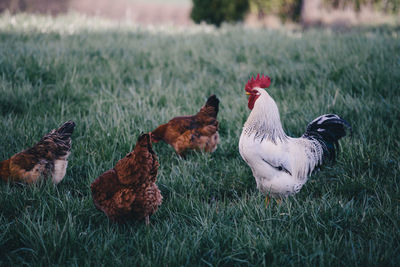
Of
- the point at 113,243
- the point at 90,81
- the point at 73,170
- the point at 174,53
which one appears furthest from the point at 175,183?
the point at 174,53

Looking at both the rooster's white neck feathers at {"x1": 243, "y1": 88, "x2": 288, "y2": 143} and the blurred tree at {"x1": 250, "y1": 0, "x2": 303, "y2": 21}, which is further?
the blurred tree at {"x1": 250, "y1": 0, "x2": 303, "y2": 21}

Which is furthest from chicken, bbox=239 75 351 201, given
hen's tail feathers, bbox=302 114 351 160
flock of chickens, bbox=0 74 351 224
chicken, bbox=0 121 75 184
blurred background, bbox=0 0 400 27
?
blurred background, bbox=0 0 400 27

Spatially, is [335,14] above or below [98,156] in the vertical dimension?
above

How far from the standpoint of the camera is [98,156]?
3164 mm

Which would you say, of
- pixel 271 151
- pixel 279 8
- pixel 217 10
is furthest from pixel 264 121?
pixel 279 8

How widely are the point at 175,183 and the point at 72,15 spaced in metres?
8.48

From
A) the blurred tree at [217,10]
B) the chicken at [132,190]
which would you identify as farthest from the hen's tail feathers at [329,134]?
the blurred tree at [217,10]

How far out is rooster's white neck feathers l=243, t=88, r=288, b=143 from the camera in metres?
2.50

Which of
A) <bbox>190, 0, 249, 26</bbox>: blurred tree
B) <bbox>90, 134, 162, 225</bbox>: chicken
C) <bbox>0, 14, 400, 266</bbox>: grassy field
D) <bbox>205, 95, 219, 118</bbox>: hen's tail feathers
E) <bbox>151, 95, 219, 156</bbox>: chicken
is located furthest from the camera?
<bbox>190, 0, 249, 26</bbox>: blurred tree

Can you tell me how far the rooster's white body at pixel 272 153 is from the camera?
2.46m

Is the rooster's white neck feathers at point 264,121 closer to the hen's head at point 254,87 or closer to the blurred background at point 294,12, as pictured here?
the hen's head at point 254,87

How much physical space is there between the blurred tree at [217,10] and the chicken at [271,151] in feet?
32.1

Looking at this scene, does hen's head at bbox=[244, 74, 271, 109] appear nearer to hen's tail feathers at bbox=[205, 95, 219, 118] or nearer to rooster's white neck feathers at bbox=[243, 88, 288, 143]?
rooster's white neck feathers at bbox=[243, 88, 288, 143]

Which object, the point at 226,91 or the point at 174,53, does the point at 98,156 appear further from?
the point at 174,53
